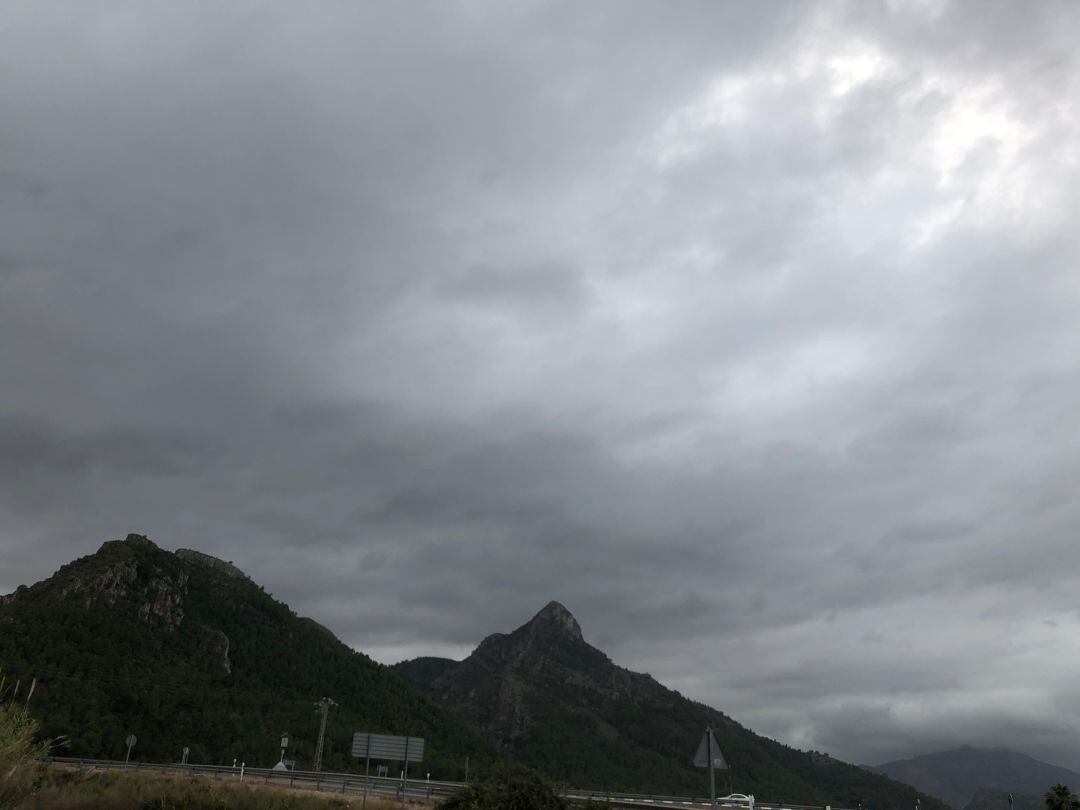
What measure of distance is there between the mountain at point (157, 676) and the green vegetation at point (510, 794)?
4158 inches

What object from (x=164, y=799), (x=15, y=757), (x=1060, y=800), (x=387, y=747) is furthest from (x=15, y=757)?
(x=1060, y=800)

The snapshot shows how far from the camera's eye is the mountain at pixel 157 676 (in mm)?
128125

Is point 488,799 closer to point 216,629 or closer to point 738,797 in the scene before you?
point 738,797

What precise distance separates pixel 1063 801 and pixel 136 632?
151 meters

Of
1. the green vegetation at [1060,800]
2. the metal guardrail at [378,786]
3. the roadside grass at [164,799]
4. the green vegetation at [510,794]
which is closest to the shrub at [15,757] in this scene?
the roadside grass at [164,799]

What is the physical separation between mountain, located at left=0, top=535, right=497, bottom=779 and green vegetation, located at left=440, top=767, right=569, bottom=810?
105605mm

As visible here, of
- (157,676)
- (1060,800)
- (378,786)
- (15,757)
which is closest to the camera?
(15,757)

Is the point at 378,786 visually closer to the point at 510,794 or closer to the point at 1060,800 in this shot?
the point at 510,794

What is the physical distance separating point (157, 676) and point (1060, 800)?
Answer: 139m

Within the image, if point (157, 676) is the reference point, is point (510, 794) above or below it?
below

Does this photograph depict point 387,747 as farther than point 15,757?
Yes

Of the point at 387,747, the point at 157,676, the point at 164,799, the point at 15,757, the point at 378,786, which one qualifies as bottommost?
the point at 378,786

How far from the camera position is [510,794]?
28.3 m

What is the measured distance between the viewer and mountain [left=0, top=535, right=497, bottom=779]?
420ft
